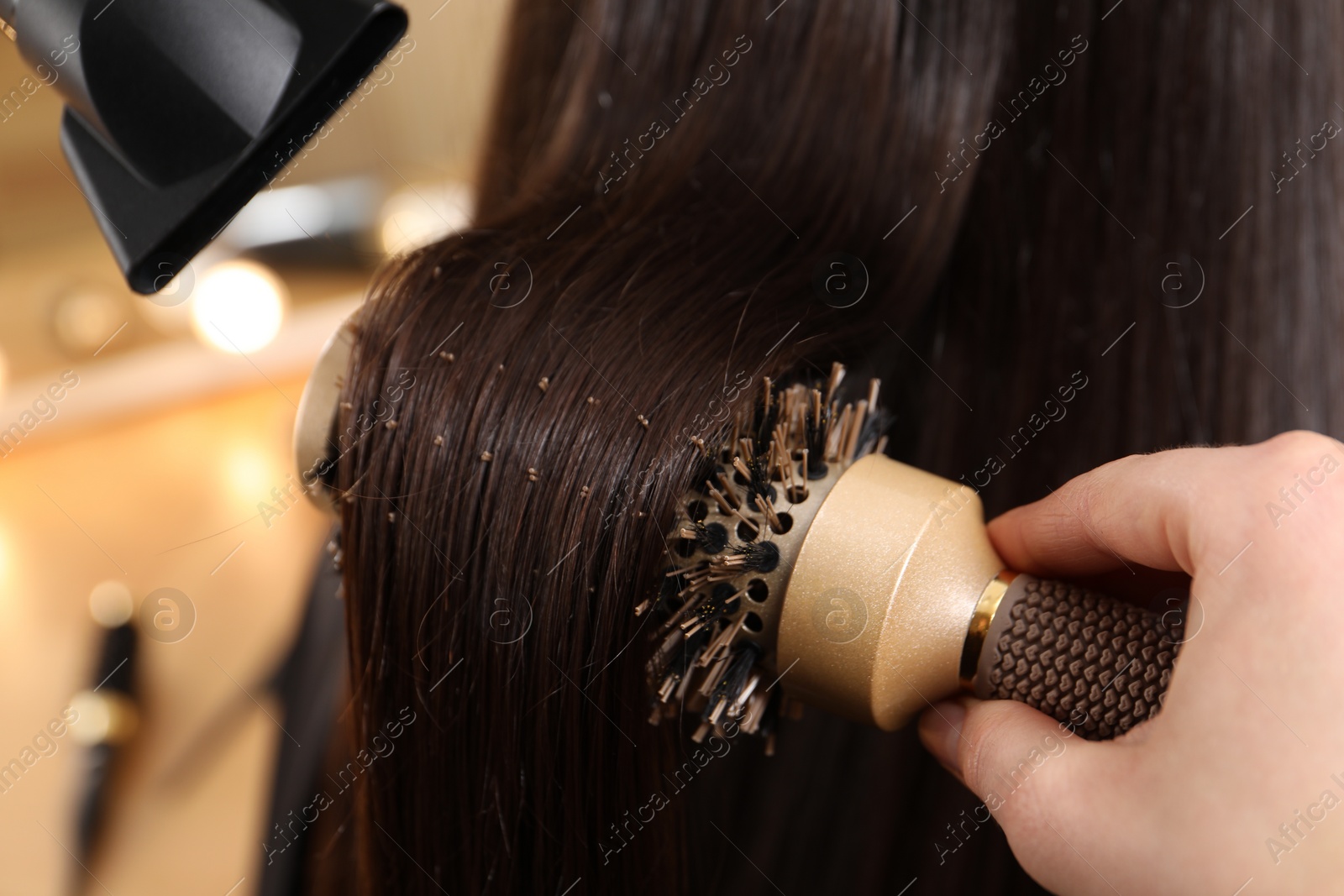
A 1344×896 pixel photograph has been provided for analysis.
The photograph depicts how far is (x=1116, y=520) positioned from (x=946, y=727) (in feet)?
0.31

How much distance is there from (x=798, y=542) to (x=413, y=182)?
108 cm

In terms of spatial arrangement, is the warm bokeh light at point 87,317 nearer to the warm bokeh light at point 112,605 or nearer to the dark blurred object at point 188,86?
the warm bokeh light at point 112,605

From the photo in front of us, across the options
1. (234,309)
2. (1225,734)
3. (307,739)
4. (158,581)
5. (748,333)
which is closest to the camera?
(1225,734)

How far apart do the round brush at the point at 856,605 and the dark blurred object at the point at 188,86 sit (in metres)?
0.16

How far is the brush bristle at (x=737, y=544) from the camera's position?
309mm

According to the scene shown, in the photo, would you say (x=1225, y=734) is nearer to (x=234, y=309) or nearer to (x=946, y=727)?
(x=946, y=727)

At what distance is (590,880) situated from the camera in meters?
0.34

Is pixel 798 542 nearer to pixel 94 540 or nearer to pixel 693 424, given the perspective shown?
pixel 693 424

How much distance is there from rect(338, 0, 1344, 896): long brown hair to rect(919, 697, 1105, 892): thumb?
4.5 inches

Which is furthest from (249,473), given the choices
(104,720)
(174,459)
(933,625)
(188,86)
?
(933,625)

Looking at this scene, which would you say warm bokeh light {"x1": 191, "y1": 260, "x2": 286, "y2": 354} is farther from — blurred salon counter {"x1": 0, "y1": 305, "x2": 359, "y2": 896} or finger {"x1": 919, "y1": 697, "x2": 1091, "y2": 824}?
finger {"x1": 919, "y1": 697, "x2": 1091, "y2": 824}

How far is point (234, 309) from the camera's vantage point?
112cm

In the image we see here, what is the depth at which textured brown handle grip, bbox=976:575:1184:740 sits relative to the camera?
29 cm

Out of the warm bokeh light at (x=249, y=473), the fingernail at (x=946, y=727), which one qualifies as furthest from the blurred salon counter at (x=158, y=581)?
the fingernail at (x=946, y=727)
